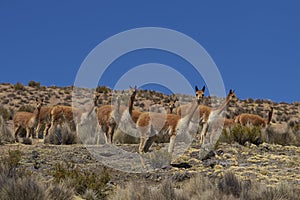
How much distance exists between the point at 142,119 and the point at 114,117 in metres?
3.17

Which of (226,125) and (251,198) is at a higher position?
(226,125)

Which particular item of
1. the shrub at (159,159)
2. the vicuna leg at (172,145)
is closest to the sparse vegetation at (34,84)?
the vicuna leg at (172,145)

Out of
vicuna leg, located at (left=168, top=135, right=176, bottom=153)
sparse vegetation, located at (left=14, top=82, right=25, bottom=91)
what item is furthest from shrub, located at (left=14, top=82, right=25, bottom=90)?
vicuna leg, located at (left=168, top=135, right=176, bottom=153)

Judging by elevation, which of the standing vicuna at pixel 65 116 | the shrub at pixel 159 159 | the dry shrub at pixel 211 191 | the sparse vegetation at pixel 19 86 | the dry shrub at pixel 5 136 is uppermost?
the sparse vegetation at pixel 19 86

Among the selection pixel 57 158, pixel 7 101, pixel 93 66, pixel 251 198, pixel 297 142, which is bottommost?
pixel 251 198

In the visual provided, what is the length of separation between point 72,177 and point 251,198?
3.68 metres

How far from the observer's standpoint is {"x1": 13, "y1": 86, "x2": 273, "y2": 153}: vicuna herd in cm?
1385

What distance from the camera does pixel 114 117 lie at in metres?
17.5

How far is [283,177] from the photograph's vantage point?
11312mm

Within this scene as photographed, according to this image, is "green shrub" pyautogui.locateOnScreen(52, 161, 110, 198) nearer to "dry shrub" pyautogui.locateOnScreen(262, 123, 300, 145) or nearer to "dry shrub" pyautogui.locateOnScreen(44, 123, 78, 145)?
"dry shrub" pyautogui.locateOnScreen(44, 123, 78, 145)

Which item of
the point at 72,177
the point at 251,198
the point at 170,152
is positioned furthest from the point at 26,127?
the point at 251,198

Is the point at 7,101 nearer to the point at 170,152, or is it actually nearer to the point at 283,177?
the point at 170,152

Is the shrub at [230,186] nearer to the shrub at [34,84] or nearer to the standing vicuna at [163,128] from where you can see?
the standing vicuna at [163,128]

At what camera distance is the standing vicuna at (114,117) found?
662 inches
